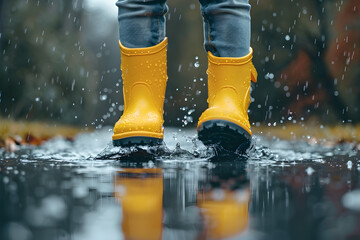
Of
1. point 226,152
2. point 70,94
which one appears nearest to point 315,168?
point 226,152

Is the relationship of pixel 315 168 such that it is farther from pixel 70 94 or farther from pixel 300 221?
pixel 70 94

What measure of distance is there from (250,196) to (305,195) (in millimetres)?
153

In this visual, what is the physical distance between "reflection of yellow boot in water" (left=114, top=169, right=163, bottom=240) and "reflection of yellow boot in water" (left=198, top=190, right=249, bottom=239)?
0.11 metres

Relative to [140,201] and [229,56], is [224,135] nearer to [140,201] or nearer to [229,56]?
[229,56]

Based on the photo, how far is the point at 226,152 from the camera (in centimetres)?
298

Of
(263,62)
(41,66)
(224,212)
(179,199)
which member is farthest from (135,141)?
(263,62)

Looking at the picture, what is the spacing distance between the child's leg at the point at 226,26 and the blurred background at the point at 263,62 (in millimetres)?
3553

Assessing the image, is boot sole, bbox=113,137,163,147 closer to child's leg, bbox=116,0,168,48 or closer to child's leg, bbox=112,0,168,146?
child's leg, bbox=112,0,168,146

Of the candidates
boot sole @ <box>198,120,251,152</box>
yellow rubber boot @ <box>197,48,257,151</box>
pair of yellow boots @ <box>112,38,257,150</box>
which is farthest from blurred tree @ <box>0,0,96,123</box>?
boot sole @ <box>198,120,251,152</box>

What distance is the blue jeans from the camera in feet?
10.2

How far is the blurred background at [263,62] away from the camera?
7.87 metres

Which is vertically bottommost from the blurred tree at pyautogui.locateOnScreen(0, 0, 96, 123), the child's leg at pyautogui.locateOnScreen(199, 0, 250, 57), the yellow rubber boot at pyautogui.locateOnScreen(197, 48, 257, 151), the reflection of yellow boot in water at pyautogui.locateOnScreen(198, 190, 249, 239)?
the reflection of yellow boot in water at pyautogui.locateOnScreen(198, 190, 249, 239)

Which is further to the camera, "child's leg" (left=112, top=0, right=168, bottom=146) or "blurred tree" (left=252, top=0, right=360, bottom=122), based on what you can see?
"blurred tree" (left=252, top=0, right=360, bottom=122)

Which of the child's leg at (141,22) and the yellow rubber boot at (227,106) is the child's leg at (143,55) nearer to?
the child's leg at (141,22)
